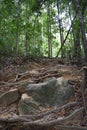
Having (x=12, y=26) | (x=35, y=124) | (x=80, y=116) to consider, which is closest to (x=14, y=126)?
(x=35, y=124)

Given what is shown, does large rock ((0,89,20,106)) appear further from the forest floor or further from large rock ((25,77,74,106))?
large rock ((25,77,74,106))

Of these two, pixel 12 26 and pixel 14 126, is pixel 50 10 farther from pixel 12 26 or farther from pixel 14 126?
pixel 14 126

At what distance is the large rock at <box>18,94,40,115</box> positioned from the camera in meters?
4.80

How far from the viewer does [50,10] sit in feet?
53.7

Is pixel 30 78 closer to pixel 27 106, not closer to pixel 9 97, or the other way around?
pixel 9 97

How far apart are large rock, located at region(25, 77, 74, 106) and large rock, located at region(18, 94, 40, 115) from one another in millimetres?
138

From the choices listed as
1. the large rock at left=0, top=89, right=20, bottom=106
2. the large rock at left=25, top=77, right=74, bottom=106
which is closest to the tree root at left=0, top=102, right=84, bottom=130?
the large rock at left=25, top=77, right=74, bottom=106

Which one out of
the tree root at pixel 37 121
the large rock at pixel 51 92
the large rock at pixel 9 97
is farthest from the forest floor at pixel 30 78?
the tree root at pixel 37 121

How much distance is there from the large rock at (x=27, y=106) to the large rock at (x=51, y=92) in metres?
0.14

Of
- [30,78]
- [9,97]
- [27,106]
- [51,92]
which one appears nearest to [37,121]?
[27,106]

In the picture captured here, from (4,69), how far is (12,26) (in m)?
4.68

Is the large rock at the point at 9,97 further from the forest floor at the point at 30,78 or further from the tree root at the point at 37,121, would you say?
the tree root at the point at 37,121

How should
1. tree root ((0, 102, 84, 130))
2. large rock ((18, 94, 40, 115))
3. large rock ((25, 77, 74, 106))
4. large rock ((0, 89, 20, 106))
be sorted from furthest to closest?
large rock ((0, 89, 20, 106)), large rock ((25, 77, 74, 106)), large rock ((18, 94, 40, 115)), tree root ((0, 102, 84, 130))

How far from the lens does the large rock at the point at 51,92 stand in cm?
503
